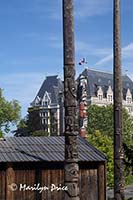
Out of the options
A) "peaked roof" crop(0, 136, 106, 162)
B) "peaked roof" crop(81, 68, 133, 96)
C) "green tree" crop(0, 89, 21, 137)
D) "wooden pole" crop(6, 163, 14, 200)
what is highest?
"peaked roof" crop(81, 68, 133, 96)

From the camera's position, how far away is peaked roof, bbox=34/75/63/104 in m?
121

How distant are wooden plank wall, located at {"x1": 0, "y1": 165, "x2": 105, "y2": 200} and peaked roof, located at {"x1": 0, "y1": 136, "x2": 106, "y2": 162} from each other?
51 cm

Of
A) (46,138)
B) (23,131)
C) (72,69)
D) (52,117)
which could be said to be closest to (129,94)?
(52,117)

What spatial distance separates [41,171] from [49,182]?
604 mm

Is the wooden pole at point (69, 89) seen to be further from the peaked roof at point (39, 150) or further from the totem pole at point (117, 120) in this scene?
the peaked roof at point (39, 150)

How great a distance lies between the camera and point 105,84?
419 feet

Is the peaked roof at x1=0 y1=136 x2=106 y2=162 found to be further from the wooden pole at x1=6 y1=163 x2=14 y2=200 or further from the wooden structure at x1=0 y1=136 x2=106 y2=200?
the wooden pole at x1=6 y1=163 x2=14 y2=200

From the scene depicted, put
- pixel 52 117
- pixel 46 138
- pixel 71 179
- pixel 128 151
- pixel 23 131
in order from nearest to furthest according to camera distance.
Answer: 1. pixel 71 179
2. pixel 128 151
3. pixel 46 138
4. pixel 23 131
5. pixel 52 117

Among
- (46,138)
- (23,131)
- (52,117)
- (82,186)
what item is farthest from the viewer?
(52,117)

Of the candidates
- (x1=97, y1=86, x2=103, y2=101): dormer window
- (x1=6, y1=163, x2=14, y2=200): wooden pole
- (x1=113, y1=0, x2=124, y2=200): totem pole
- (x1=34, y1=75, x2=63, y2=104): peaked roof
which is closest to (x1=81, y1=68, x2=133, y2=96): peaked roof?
(x1=97, y1=86, x2=103, y2=101): dormer window

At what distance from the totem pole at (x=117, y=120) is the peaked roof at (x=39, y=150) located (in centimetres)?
447

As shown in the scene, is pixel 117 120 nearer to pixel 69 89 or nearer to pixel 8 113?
pixel 69 89

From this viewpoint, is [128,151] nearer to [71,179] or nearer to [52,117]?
[71,179]

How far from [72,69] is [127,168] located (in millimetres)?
5730
